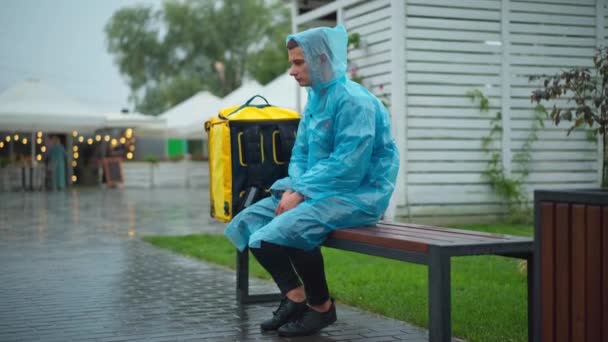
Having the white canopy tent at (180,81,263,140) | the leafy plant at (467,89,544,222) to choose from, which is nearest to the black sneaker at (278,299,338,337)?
the leafy plant at (467,89,544,222)

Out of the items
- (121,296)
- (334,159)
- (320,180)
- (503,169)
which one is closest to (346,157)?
(334,159)

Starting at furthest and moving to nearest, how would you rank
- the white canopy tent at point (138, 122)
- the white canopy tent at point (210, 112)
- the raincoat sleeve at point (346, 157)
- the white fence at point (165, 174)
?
1. the white fence at point (165, 174)
2. the white canopy tent at point (210, 112)
3. the white canopy tent at point (138, 122)
4. the raincoat sleeve at point (346, 157)

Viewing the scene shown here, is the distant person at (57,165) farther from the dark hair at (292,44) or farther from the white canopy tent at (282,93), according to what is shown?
the dark hair at (292,44)

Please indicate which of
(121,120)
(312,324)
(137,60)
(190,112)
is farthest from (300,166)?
(137,60)

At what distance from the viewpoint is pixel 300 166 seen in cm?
488

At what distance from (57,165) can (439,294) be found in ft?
78.2

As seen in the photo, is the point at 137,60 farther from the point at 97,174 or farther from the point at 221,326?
the point at 221,326

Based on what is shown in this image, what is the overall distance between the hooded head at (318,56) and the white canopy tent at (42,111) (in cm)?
2090

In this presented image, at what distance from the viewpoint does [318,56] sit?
468 cm

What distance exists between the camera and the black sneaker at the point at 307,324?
4719mm

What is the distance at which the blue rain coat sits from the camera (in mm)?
4410

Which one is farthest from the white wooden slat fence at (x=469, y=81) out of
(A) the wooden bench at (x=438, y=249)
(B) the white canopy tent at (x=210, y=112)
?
(B) the white canopy tent at (x=210, y=112)

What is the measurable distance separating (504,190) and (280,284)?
7.35m

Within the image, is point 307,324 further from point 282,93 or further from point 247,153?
point 282,93
